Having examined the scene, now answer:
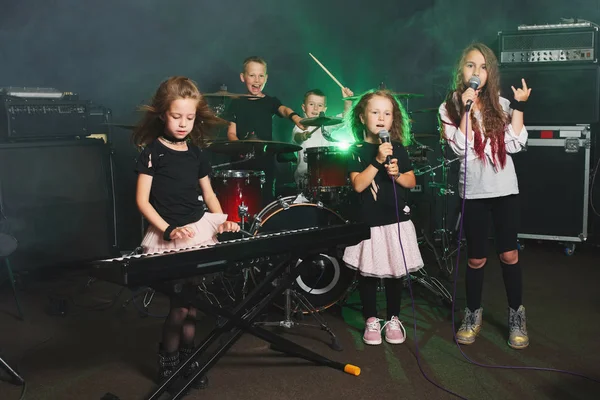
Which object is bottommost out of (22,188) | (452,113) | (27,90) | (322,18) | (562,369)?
(562,369)

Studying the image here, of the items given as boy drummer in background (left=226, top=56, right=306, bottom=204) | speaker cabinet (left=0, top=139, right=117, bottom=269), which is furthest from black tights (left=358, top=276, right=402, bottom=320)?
speaker cabinet (left=0, top=139, right=117, bottom=269)

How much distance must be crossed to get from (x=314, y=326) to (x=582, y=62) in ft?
10.8

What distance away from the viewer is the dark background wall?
5.04 meters

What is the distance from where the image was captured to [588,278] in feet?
14.4

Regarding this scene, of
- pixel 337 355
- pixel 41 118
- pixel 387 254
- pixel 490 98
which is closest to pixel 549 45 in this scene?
pixel 490 98

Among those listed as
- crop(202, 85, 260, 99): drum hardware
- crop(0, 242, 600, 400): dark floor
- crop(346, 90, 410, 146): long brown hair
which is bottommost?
crop(0, 242, 600, 400): dark floor

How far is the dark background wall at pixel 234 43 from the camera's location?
16.5 feet

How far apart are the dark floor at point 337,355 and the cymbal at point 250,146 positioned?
104 centimetres

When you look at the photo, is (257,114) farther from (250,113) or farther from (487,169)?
(487,169)

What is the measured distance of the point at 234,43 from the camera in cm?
548

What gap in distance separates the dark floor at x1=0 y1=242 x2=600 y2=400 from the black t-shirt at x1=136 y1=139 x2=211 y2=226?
78 cm

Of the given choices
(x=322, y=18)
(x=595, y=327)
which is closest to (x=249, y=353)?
(x=595, y=327)

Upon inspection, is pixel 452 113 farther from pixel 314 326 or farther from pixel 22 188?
pixel 22 188

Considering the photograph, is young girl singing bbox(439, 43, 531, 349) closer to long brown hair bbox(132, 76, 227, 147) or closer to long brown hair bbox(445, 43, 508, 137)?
long brown hair bbox(445, 43, 508, 137)
